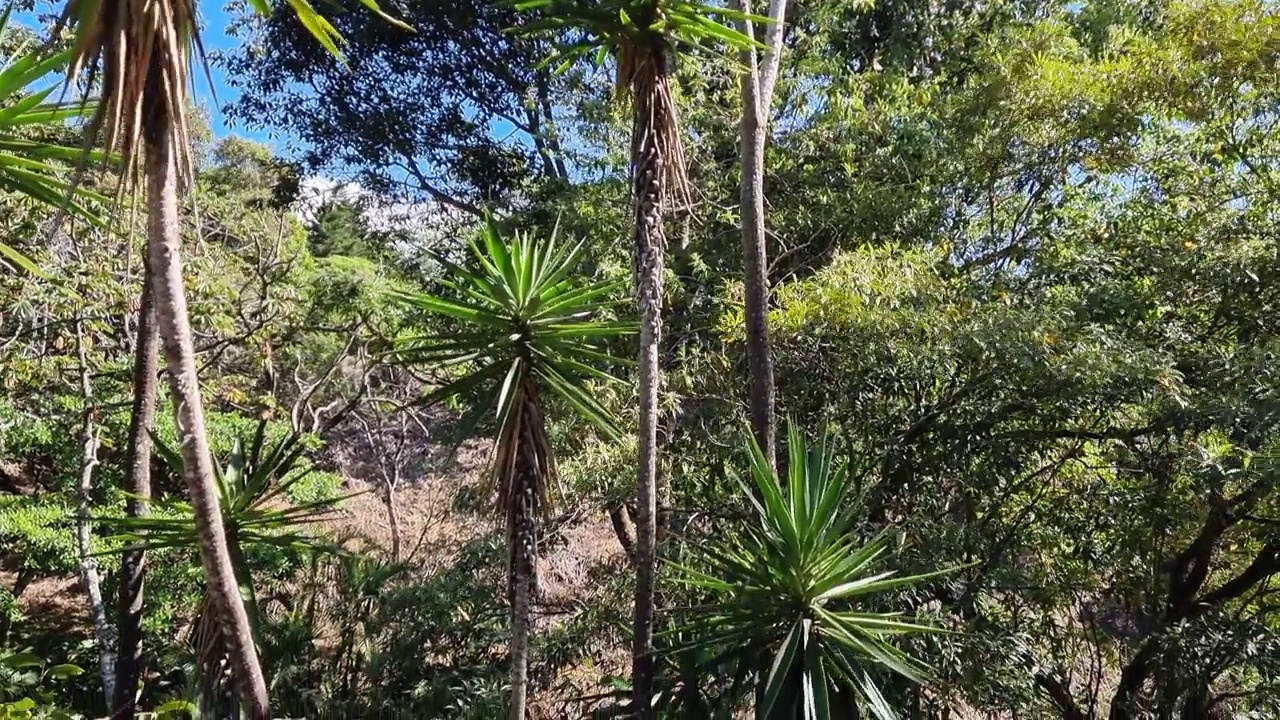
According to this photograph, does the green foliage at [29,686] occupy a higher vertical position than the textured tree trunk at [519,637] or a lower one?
lower

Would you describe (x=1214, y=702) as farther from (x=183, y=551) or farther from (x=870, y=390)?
(x=183, y=551)

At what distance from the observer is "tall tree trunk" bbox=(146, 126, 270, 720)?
360 centimetres

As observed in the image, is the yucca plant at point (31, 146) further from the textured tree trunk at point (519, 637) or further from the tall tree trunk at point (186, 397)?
the textured tree trunk at point (519, 637)

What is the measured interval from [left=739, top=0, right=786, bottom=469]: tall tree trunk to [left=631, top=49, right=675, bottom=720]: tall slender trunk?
73cm

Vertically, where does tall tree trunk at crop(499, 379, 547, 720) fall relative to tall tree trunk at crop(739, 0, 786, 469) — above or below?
below

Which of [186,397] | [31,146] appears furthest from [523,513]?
[31,146]

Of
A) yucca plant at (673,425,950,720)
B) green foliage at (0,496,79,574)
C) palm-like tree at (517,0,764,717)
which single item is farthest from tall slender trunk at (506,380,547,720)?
green foliage at (0,496,79,574)

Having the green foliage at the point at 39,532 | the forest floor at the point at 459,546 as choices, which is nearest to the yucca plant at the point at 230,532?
the forest floor at the point at 459,546

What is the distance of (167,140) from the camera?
3580mm

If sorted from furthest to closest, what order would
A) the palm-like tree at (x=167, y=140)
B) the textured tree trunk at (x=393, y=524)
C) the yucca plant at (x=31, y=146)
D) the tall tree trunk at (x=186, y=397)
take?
the textured tree trunk at (x=393, y=524) < the yucca plant at (x=31, y=146) < the tall tree trunk at (x=186, y=397) < the palm-like tree at (x=167, y=140)

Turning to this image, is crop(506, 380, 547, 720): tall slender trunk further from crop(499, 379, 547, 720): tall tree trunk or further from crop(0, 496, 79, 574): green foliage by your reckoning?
crop(0, 496, 79, 574): green foliage

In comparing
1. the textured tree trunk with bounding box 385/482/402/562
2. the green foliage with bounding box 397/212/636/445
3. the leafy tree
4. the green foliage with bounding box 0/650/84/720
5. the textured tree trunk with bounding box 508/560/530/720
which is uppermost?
the leafy tree

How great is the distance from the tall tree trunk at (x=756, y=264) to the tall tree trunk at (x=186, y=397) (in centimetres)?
286

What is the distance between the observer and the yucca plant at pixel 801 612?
13.8 feet
